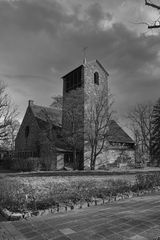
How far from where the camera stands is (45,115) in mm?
35062

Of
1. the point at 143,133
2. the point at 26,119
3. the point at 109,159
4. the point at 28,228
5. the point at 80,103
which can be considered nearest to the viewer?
the point at 28,228

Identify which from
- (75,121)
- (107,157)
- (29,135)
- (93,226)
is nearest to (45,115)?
(29,135)

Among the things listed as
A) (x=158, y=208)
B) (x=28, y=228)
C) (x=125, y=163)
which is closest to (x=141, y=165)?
(x=125, y=163)

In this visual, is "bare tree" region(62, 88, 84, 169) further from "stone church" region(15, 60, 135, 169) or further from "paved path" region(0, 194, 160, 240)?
"paved path" region(0, 194, 160, 240)

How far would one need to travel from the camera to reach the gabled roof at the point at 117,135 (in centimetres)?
3328

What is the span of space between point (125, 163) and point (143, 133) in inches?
403

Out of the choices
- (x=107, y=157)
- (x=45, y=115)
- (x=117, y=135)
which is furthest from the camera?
(x=117, y=135)

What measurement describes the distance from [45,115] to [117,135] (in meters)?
11.2

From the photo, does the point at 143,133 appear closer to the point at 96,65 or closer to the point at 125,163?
the point at 125,163

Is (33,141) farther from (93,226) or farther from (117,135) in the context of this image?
(93,226)

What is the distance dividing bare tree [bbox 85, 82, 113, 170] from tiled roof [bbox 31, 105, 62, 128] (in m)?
6.33

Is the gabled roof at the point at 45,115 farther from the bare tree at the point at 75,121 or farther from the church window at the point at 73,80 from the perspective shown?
the church window at the point at 73,80

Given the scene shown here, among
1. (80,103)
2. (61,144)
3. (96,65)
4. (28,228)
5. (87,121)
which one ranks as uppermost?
(96,65)

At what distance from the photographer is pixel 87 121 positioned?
1217 inches
